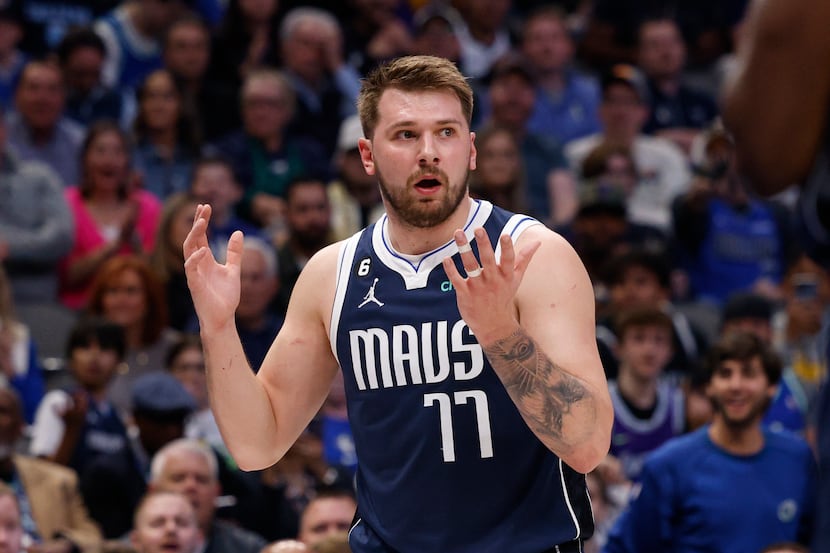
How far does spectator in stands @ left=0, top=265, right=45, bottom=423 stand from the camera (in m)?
8.36

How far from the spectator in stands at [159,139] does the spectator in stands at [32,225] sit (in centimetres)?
123

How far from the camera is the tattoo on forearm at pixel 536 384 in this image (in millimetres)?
3936

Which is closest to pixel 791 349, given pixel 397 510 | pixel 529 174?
pixel 529 174

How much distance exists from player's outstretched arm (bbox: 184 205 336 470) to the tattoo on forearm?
2.99 feet

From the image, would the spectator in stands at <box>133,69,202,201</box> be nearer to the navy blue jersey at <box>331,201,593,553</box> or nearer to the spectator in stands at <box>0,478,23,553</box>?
the spectator in stands at <box>0,478,23,553</box>

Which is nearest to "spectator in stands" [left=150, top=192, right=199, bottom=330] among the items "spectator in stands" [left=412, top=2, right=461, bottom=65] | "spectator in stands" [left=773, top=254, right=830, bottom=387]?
"spectator in stands" [left=412, top=2, right=461, bottom=65]

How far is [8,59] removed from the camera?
35.9 feet

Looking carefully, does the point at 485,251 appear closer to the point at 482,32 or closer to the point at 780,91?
the point at 780,91

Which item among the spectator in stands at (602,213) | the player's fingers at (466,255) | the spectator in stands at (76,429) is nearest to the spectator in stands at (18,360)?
the spectator in stands at (76,429)

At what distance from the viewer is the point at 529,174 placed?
1140 centimetres

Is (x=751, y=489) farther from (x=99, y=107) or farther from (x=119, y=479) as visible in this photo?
(x=99, y=107)

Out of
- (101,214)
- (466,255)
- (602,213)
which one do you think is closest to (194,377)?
(101,214)

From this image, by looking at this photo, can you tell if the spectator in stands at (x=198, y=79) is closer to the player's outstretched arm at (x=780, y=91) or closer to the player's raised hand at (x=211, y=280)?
the player's raised hand at (x=211, y=280)

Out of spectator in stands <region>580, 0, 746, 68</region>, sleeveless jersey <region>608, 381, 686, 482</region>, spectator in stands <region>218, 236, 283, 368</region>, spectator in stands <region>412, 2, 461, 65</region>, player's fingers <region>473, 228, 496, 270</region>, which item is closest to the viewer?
player's fingers <region>473, 228, 496, 270</region>
